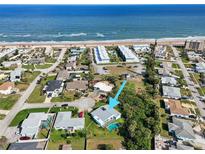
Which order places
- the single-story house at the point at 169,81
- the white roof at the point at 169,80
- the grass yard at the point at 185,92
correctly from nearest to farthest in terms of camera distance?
the grass yard at the point at 185,92
the single-story house at the point at 169,81
the white roof at the point at 169,80

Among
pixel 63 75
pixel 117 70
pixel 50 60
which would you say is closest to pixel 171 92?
pixel 117 70

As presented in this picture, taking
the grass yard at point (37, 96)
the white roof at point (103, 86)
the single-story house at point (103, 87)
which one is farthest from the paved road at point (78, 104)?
the white roof at point (103, 86)

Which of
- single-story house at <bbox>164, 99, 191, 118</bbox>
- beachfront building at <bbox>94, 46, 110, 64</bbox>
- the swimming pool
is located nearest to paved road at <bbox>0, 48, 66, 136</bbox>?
the swimming pool

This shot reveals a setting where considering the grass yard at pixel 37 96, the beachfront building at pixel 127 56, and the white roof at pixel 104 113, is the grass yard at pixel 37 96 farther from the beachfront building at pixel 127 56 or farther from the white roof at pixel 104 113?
the beachfront building at pixel 127 56

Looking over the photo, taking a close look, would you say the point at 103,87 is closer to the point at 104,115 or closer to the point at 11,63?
the point at 104,115

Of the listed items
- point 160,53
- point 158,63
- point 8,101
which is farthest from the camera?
point 160,53
